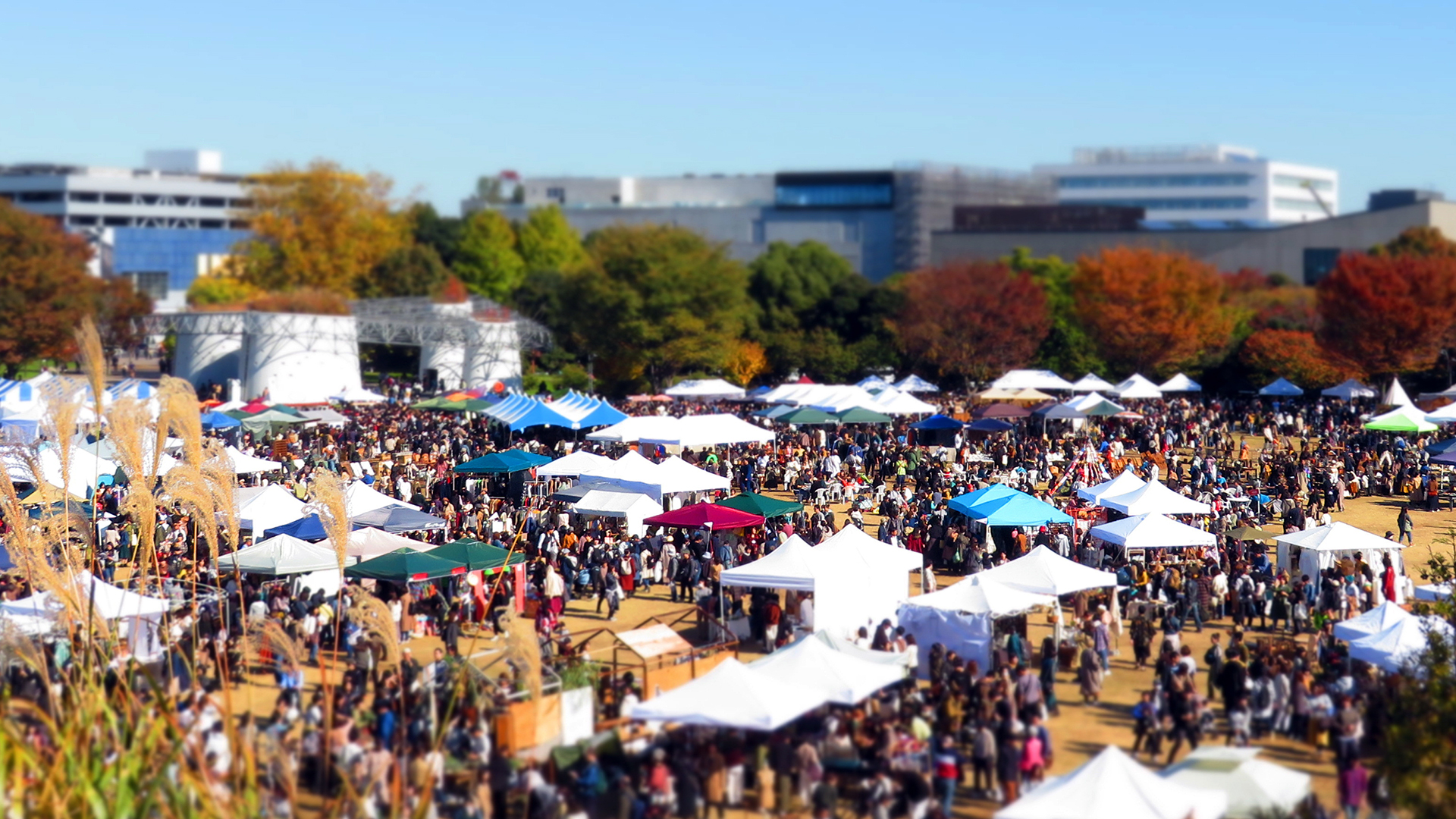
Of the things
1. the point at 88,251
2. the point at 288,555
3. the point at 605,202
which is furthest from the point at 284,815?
the point at 605,202

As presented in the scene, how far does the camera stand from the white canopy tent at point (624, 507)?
78.0 feet

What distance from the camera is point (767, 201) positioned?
109 m

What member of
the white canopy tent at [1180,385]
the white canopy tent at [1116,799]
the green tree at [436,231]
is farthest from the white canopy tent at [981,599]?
the green tree at [436,231]

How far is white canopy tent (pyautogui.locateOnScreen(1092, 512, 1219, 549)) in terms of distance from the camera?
20.6 meters

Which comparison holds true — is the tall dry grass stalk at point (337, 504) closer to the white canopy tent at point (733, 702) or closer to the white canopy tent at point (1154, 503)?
the white canopy tent at point (733, 702)

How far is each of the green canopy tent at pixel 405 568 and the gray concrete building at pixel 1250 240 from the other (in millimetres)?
64877

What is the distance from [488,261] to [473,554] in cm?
7212

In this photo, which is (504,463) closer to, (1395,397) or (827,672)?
(827,672)

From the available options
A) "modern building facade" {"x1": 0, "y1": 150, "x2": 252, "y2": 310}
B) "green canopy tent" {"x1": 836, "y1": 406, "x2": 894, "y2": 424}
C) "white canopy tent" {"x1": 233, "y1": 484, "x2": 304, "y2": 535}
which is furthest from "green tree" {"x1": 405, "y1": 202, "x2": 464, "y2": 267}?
"white canopy tent" {"x1": 233, "y1": 484, "x2": 304, "y2": 535}

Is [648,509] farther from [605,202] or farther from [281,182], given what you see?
[605,202]

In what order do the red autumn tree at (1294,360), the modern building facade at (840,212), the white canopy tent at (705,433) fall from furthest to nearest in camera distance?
the modern building facade at (840,212), the red autumn tree at (1294,360), the white canopy tent at (705,433)

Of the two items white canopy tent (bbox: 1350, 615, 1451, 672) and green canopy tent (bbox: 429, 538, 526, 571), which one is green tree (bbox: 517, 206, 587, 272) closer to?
green canopy tent (bbox: 429, 538, 526, 571)

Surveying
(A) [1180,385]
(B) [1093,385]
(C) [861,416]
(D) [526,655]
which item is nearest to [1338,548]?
(D) [526,655]

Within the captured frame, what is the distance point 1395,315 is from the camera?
48.6 meters
